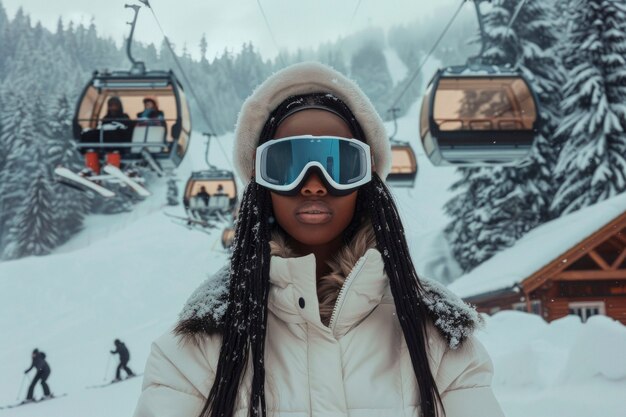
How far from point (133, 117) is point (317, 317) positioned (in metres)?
11.7

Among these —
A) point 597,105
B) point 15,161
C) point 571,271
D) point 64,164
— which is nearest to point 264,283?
point 571,271

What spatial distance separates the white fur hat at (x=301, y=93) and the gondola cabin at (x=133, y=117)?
1013 centimetres

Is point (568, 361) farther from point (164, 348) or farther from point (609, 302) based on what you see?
point (609, 302)

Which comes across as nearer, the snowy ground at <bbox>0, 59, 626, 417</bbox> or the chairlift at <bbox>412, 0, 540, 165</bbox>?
the snowy ground at <bbox>0, 59, 626, 417</bbox>

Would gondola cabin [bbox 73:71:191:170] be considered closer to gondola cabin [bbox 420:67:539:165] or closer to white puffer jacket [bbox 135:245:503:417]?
gondola cabin [bbox 420:67:539:165]

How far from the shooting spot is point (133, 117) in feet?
41.8

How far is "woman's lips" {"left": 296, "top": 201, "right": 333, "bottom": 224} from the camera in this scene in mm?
1879

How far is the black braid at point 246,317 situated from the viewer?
1605 mm

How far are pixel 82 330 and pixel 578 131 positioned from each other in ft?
71.2

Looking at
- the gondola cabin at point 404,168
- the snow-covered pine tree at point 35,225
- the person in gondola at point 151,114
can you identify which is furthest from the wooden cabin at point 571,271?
the snow-covered pine tree at point 35,225

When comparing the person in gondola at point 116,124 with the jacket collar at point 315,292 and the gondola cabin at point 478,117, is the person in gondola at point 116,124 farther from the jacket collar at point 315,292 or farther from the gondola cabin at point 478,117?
the jacket collar at point 315,292

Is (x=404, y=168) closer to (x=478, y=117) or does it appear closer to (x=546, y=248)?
(x=546, y=248)

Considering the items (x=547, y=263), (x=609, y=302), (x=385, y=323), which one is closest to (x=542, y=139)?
(x=609, y=302)

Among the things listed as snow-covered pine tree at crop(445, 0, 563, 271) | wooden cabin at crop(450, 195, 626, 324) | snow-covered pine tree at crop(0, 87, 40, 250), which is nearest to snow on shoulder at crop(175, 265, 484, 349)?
wooden cabin at crop(450, 195, 626, 324)
